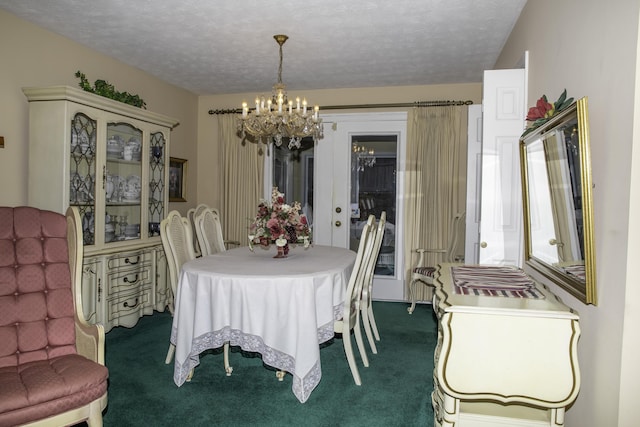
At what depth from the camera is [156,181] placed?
14.5 ft

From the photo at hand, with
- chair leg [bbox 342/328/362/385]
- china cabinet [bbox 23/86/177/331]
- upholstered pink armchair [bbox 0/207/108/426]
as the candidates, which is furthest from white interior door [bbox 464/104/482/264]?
upholstered pink armchair [bbox 0/207/108/426]

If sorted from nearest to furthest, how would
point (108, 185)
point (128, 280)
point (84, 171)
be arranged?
point (84, 171), point (108, 185), point (128, 280)

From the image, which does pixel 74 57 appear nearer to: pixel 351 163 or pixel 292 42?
pixel 292 42

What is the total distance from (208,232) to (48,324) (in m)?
1.88

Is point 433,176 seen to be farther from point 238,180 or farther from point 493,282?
point 493,282

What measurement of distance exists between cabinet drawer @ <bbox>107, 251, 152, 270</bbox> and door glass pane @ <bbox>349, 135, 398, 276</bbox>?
2.38 m

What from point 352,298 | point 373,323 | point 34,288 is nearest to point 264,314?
point 352,298

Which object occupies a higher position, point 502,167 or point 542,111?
point 542,111

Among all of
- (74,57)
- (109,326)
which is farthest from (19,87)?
(109,326)

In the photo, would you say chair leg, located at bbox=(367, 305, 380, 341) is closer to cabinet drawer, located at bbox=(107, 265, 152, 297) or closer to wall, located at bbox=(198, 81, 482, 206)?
cabinet drawer, located at bbox=(107, 265, 152, 297)

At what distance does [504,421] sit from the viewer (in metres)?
1.85

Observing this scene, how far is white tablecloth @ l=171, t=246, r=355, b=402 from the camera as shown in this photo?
2557 millimetres

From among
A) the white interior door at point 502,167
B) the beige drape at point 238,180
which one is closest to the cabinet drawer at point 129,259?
the beige drape at point 238,180

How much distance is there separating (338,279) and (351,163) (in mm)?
2731
